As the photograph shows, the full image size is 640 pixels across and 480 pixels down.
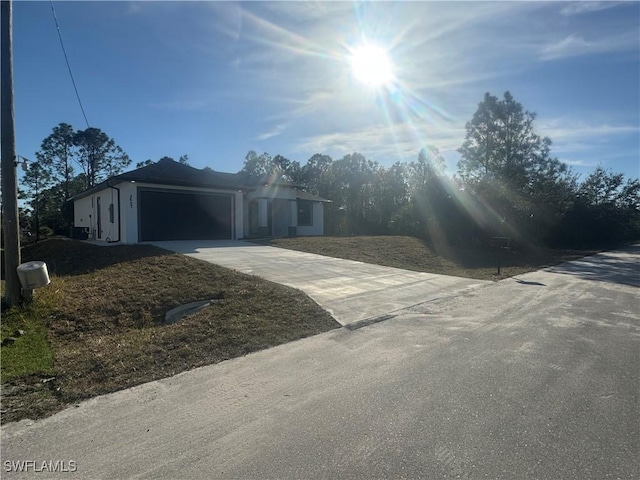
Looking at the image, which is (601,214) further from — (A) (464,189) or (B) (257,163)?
(B) (257,163)

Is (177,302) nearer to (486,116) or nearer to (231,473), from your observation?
(231,473)

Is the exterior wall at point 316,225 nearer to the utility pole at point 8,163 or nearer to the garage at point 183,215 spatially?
the garage at point 183,215

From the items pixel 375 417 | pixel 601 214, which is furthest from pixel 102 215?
pixel 601 214

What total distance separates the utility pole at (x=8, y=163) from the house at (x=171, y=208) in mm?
9415

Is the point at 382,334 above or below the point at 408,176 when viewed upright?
below

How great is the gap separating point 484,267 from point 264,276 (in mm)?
9420

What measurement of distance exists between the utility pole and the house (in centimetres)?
941

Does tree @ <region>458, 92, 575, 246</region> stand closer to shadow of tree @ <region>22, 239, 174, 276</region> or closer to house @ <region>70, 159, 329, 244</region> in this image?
house @ <region>70, 159, 329, 244</region>

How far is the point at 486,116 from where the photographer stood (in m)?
35.2

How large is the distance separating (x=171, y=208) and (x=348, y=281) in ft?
35.6

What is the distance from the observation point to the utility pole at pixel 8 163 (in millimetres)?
6621

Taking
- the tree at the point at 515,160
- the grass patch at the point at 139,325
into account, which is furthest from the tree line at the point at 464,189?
the grass patch at the point at 139,325

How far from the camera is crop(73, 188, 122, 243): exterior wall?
17.6 meters

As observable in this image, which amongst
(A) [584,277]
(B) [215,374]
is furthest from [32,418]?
(A) [584,277]
